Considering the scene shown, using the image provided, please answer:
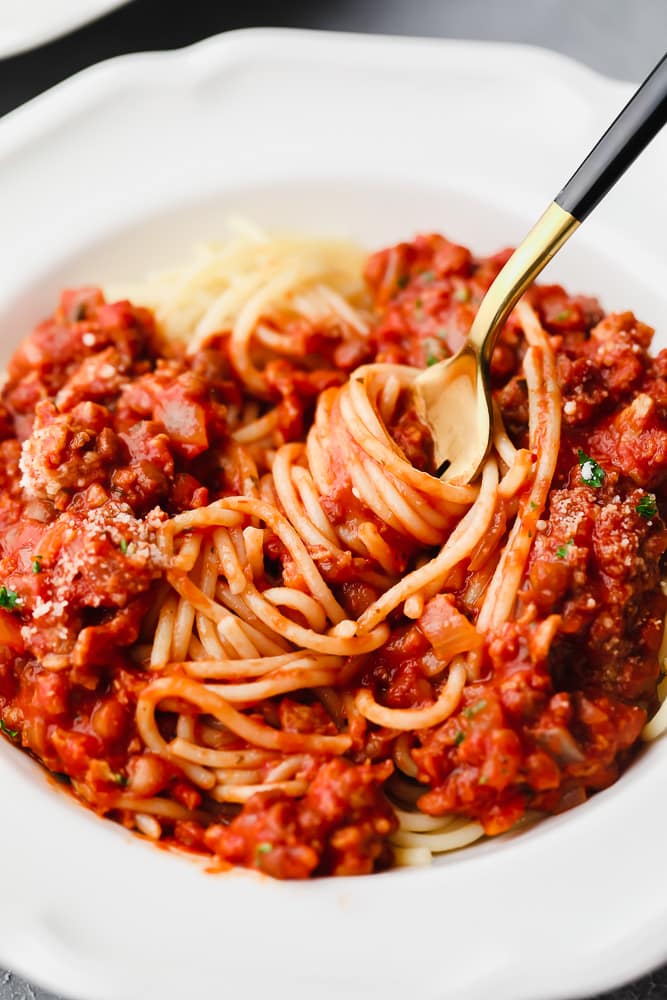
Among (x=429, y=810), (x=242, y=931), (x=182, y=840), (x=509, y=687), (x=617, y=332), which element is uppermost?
(x=617, y=332)

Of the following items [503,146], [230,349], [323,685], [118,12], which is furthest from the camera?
[118,12]

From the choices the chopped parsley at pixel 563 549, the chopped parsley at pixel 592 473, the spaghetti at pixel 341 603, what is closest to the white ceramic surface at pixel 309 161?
the spaghetti at pixel 341 603

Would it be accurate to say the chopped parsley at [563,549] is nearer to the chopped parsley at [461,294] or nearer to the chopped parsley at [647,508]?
the chopped parsley at [647,508]

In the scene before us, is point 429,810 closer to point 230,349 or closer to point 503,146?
point 230,349

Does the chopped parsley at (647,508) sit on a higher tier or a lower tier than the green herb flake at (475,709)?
higher

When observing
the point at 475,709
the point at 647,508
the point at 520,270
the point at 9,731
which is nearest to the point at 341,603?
the point at 475,709

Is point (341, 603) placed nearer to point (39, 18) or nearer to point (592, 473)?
point (592, 473)

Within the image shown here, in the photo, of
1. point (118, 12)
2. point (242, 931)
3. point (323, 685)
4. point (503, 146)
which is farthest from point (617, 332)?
point (118, 12)

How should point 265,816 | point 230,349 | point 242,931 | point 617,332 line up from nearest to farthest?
point 242,931 → point 265,816 → point 617,332 → point 230,349

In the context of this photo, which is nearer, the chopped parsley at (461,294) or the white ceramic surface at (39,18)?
the chopped parsley at (461,294)
